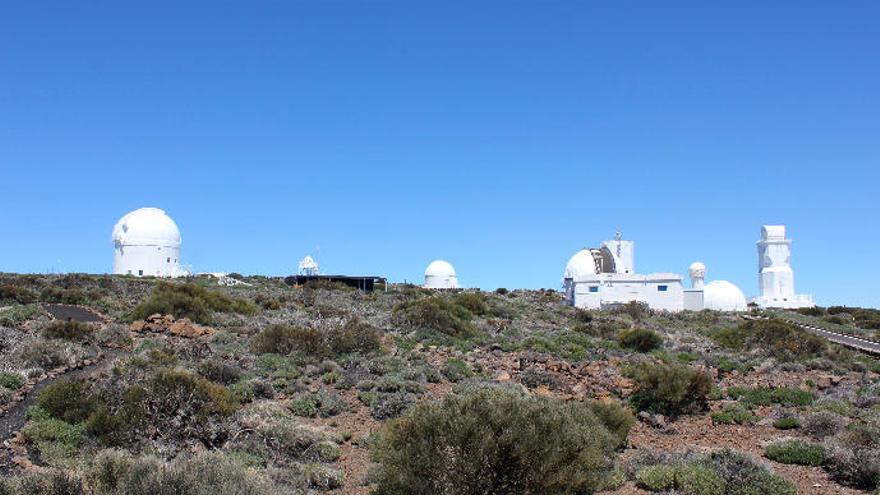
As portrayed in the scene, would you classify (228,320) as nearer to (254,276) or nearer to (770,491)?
(770,491)

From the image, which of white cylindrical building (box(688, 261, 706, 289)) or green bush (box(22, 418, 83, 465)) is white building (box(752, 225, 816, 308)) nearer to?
white cylindrical building (box(688, 261, 706, 289))

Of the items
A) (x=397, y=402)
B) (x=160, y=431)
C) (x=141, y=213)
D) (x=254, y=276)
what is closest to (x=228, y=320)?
(x=397, y=402)

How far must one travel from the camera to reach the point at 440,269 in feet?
222

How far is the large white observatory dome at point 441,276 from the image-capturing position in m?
66.7

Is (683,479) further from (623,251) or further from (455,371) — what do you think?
(623,251)

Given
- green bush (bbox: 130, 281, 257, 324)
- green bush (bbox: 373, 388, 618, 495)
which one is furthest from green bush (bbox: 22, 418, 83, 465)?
green bush (bbox: 130, 281, 257, 324)

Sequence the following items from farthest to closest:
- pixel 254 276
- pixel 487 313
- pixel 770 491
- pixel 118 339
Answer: pixel 254 276, pixel 487 313, pixel 118 339, pixel 770 491

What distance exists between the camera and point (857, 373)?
1933 cm

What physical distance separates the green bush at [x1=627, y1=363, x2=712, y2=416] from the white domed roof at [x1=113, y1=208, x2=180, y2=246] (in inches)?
1932

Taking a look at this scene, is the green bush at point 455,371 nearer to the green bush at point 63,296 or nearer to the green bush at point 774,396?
the green bush at point 774,396

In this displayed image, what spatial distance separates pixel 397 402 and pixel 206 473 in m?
6.45

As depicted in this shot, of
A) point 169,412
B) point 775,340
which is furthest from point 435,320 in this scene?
point 169,412

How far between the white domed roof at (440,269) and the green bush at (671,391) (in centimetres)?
5228

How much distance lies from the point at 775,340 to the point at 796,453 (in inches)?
531
